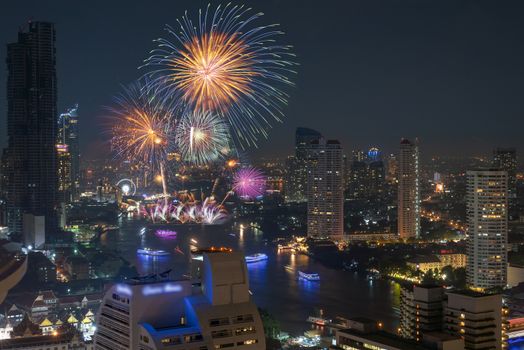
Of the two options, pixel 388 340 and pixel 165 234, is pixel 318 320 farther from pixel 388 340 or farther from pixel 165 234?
pixel 165 234

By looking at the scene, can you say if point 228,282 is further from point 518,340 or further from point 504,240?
point 504,240

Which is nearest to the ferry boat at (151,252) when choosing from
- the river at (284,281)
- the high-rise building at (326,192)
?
the river at (284,281)

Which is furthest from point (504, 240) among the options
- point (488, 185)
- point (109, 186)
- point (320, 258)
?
point (109, 186)

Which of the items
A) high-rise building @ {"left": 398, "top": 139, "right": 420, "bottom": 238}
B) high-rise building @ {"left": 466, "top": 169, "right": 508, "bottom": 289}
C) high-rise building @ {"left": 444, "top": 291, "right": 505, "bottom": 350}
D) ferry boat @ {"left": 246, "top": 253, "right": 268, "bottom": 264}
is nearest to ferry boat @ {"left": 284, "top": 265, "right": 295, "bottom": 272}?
ferry boat @ {"left": 246, "top": 253, "right": 268, "bottom": 264}

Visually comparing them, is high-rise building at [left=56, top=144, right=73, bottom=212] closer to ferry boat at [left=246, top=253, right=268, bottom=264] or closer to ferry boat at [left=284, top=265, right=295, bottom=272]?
ferry boat at [left=246, top=253, right=268, bottom=264]

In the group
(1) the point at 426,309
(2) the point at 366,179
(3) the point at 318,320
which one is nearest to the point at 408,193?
(2) the point at 366,179

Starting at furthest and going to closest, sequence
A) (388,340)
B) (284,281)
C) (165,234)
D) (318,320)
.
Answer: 1. (165,234)
2. (284,281)
3. (318,320)
4. (388,340)
